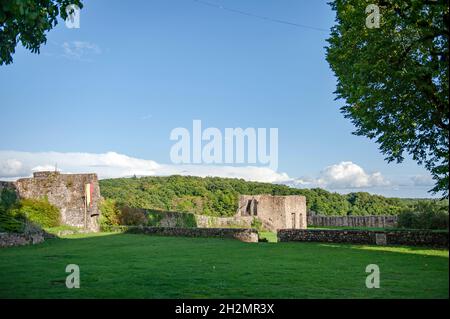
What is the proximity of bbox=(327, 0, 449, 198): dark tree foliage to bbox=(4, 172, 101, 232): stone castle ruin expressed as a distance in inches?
839

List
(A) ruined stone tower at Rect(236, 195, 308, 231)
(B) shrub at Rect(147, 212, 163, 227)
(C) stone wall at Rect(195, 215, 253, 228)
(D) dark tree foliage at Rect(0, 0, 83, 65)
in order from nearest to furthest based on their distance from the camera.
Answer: (D) dark tree foliage at Rect(0, 0, 83, 65)
(B) shrub at Rect(147, 212, 163, 227)
(C) stone wall at Rect(195, 215, 253, 228)
(A) ruined stone tower at Rect(236, 195, 308, 231)

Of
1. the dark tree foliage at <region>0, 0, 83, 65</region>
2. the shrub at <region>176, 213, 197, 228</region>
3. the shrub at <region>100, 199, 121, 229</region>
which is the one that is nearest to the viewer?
the dark tree foliage at <region>0, 0, 83, 65</region>

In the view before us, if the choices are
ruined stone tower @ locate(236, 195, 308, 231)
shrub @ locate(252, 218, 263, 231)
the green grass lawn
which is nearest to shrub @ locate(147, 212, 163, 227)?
ruined stone tower @ locate(236, 195, 308, 231)

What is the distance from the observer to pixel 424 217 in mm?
24641

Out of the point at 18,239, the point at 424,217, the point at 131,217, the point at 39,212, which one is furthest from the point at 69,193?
the point at 424,217

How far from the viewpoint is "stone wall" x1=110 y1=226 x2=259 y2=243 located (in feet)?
72.6

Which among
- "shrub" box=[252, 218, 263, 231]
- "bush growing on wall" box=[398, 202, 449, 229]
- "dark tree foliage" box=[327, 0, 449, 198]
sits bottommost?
"shrub" box=[252, 218, 263, 231]

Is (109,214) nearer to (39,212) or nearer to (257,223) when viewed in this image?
(39,212)

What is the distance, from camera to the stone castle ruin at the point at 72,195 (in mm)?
30672

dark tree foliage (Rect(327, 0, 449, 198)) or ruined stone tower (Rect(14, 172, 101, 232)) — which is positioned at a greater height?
dark tree foliage (Rect(327, 0, 449, 198))

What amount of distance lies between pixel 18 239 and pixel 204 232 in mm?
9437

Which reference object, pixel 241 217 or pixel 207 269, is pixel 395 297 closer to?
pixel 207 269

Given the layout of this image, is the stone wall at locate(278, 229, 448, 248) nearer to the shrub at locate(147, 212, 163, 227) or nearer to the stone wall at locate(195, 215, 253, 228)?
the shrub at locate(147, 212, 163, 227)
